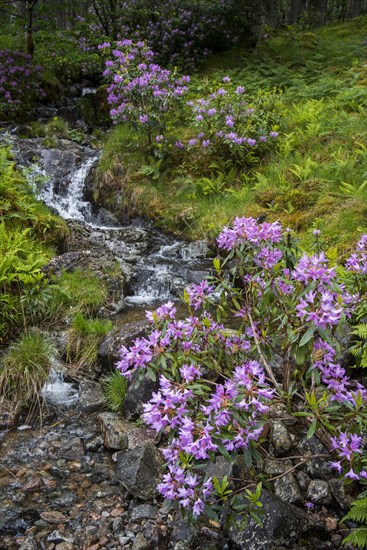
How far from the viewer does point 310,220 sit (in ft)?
24.0

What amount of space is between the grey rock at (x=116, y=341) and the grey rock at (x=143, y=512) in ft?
5.97

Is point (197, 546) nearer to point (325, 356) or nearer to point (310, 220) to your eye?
point (325, 356)

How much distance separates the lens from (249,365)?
8.83 ft

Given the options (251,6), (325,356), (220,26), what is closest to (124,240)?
(325,356)

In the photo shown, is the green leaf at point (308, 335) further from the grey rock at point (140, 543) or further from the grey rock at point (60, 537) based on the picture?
the grey rock at point (60, 537)

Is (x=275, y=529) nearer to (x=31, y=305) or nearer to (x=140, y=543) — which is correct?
(x=140, y=543)

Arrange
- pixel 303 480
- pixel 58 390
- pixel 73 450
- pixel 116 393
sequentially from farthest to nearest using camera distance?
pixel 58 390, pixel 116 393, pixel 73 450, pixel 303 480

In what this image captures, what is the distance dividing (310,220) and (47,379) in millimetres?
4514

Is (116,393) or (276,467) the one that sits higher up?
(276,467)

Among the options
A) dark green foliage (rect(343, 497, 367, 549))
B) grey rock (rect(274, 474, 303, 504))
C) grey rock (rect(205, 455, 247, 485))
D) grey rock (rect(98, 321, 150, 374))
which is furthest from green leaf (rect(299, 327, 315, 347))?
grey rock (rect(98, 321, 150, 374))

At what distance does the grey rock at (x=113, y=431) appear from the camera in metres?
4.26

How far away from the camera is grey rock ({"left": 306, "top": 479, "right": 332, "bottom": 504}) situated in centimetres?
350

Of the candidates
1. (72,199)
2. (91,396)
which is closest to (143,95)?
(72,199)

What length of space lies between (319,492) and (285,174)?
6.00 meters
